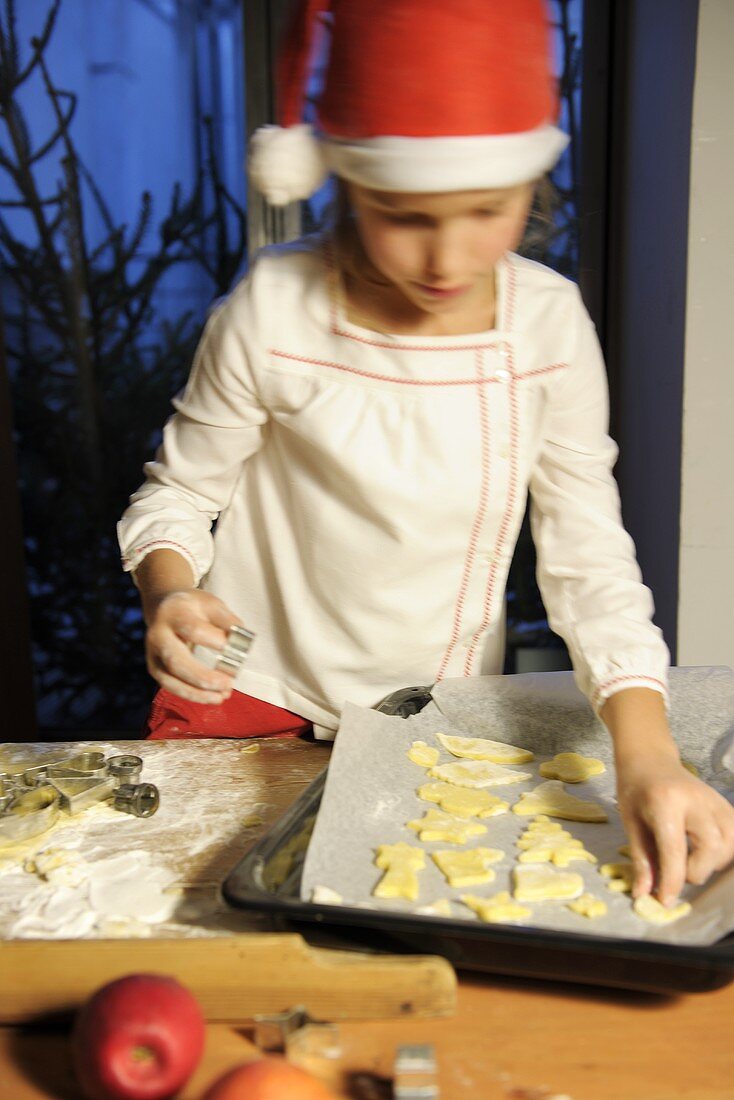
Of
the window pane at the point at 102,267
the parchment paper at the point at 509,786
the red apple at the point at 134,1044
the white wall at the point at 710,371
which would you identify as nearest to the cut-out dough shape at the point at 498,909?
the parchment paper at the point at 509,786

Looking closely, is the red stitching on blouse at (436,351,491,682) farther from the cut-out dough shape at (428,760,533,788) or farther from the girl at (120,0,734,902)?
the cut-out dough shape at (428,760,533,788)

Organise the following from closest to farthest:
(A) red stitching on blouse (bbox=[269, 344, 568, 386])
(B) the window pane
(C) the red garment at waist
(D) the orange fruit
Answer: (D) the orange fruit → (A) red stitching on blouse (bbox=[269, 344, 568, 386]) → (C) the red garment at waist → (B) the window pane

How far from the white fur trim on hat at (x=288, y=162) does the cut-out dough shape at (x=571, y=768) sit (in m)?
0.58

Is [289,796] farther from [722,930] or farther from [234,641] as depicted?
[722,930]

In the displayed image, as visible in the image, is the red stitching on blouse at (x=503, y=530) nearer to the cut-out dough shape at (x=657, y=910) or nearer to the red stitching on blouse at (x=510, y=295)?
the red stitching on blouse at (x=510, y=295)

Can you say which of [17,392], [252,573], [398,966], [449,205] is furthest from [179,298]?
[398,966]

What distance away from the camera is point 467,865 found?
31.3 inches

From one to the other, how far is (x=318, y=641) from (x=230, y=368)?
1.02ft

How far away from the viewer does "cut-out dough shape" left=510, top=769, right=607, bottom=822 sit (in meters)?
0.89

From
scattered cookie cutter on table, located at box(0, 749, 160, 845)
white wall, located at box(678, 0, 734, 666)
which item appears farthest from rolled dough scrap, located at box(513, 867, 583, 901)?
white wall, located at box(678, 0, 734, 666)

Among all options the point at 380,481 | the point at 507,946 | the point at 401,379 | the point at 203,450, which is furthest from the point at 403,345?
the point at 507,946

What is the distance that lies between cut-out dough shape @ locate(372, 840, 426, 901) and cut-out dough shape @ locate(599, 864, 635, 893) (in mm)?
137

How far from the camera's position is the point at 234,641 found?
0.83 metres

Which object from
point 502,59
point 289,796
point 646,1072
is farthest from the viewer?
point 289,796
